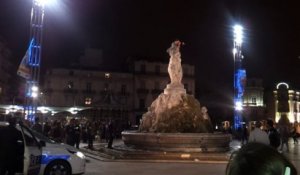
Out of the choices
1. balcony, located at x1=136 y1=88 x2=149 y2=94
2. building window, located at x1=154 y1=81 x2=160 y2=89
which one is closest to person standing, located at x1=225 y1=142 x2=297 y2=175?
balcony, located at x1=136 y1=88 x2=149 y2=94

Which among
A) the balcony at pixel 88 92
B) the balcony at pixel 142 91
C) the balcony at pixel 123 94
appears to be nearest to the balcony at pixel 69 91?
the balcony at pixel 88 92

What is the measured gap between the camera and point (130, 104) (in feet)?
230

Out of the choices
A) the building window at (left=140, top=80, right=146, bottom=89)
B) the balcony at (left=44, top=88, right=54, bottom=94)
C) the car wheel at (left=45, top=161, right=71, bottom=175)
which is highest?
the building window at (left=140, top=80, right=146, bottom=89)

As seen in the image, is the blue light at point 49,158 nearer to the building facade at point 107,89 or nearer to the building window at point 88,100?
the building facade at point 107,89

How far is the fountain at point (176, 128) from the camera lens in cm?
2266

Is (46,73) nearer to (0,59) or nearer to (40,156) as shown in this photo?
(0,59)

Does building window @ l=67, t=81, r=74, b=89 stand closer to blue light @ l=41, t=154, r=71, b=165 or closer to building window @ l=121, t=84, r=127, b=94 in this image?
building window @ l=121, t=84, r=127, b=94

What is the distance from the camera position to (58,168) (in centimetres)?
1185

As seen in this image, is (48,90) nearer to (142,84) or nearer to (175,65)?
(142,84)

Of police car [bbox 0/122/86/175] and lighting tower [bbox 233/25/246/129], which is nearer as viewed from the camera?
police car [bbox 0/122/86/175]

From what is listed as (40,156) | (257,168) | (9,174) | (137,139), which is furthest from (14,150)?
(137,139)

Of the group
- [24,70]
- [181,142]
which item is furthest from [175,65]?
[24,70]

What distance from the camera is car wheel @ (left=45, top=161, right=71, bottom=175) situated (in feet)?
38.4

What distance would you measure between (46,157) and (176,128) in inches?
578
